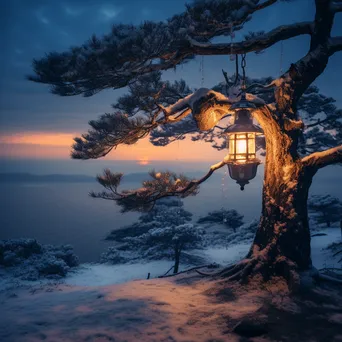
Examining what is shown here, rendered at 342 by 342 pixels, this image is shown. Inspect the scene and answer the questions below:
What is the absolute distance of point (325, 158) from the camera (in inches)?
181

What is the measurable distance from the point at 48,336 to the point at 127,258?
15.1 meters

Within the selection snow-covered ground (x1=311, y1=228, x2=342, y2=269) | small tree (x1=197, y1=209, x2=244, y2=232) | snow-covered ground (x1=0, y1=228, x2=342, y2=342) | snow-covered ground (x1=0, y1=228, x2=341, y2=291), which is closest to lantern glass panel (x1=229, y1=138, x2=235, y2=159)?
snow-covered ground (x1=0, y1=228, x2=342, y2=342)

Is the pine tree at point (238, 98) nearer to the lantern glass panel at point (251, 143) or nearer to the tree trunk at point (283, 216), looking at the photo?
the tree trunk at point (283, 216)

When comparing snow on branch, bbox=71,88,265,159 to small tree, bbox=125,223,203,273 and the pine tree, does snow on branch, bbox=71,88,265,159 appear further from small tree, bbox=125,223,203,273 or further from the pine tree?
small tree, bbox=125,223,203,273

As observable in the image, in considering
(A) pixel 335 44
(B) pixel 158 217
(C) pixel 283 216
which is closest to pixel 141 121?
(C) pixel 283 216

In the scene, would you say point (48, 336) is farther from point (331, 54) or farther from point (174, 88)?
point (331, 54)

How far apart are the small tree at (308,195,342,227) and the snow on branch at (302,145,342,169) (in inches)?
527

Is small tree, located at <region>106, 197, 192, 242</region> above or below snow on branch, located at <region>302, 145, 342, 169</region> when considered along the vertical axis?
below

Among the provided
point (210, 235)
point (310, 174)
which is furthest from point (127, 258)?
point (310, 174)

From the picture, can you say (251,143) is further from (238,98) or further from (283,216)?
(283,216)

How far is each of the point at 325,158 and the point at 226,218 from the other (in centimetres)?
1707

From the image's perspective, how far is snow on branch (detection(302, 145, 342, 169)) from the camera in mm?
4457

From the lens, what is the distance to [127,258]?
689 inches

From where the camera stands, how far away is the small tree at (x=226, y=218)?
21.2m
